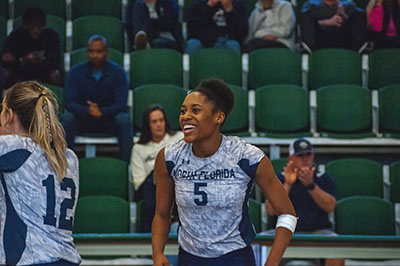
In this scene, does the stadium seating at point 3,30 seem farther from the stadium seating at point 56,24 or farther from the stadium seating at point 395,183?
the stadium seating at point 395,183

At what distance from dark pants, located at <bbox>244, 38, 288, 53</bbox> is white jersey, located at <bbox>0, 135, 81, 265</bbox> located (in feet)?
16.7

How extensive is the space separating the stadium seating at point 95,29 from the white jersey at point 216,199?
17.0 feet

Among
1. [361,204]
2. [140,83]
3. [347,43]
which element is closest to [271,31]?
[347,43]

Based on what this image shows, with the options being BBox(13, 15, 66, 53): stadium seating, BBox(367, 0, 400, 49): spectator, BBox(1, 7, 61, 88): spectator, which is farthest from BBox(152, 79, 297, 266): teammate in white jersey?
BBox(13, 15, 66, 53): stadium seating

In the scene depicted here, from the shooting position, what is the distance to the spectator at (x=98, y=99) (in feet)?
21.6

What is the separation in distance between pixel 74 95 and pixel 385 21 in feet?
11.0

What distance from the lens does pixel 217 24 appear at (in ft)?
26.0

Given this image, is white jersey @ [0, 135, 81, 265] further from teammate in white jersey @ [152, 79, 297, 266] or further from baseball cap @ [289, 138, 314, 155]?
baseball cap @ [289, 138, 314, 155]

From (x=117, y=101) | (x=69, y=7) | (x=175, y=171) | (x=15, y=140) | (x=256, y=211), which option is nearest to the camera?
(x=15, y=140)

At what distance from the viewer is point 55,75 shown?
7.37 meters

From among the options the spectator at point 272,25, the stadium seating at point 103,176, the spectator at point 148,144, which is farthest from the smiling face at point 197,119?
the spectator at point 272,25

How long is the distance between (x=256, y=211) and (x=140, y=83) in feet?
7.61

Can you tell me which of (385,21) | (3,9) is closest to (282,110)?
(385,21)

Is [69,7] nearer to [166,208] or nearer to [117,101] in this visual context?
[117,101]
